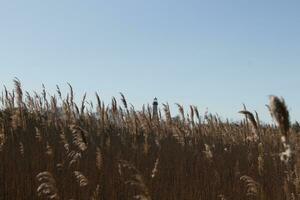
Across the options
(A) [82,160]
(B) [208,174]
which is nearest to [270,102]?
(B) [208,174]

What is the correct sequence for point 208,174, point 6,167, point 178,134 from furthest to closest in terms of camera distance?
point 178,134 < point 208,174 < point 6,167

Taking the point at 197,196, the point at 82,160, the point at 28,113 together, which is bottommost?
the point at 197,196

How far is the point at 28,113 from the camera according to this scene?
9719mm

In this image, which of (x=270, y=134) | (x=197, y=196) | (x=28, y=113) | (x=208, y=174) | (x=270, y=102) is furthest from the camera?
(x=270, y=134)

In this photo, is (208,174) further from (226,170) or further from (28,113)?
(28,113)

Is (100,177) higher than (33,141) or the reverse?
the reverse

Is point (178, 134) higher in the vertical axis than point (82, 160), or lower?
higher

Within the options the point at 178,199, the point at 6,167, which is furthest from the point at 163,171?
the point at 6,167

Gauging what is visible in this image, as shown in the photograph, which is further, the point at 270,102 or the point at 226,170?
the point at 226,170

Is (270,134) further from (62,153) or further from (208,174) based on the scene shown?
(62,153)

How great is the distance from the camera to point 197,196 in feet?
14.9

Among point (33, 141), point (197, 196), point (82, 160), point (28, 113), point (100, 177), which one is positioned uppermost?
point (28, 113)

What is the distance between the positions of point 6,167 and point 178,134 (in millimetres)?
3693

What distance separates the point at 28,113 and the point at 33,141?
309 cm
